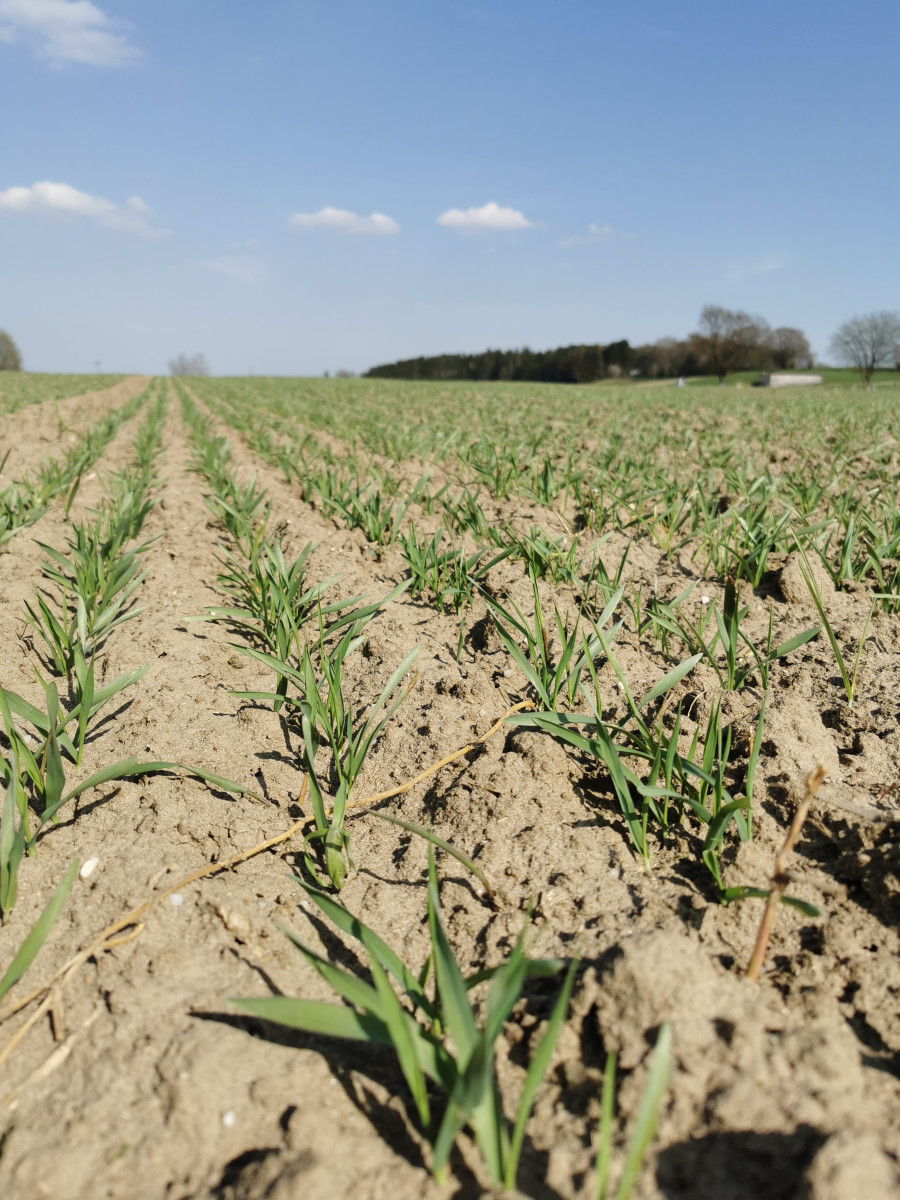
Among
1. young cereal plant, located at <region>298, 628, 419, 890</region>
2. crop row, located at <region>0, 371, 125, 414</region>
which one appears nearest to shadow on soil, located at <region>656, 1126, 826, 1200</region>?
young cereal plant, located at <region>298, 628, 419, 890</region>

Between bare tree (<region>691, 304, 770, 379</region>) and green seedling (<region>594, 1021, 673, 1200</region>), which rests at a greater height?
bare tree (<region>691, 304, 770, 379</region>)

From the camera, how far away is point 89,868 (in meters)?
1.42

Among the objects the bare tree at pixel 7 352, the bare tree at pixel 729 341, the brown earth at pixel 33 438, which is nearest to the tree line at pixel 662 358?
the bare tree at pixel 729 341

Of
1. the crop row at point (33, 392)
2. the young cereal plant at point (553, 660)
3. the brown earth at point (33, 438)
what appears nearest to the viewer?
the young cereal plant at point (553, 660)

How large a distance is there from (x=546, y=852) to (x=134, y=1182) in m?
0.85

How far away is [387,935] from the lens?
1329 millimetres

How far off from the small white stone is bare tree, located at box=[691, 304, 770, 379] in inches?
2412

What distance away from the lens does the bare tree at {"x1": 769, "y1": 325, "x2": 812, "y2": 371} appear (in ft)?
208

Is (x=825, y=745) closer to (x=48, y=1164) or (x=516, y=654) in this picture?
(x=516, y=654)

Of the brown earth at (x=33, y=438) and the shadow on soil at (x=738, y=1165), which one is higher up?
the brown earth at (x=33, y=438)

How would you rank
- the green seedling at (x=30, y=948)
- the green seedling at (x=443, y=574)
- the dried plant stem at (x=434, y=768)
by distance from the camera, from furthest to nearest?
the green seedling at (x=443, y=574)
the dried plant stem at (x=434, y=768)
the green seedling at (x=30, y=948)

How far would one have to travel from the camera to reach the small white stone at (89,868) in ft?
4.62

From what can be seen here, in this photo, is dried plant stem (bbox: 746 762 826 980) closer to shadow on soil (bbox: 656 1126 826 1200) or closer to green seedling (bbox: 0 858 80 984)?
shadow on soil (bbox: 656 1126 826 1200)

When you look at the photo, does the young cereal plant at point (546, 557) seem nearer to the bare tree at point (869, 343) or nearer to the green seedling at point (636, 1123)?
the green seedling at point (636, 1123)
